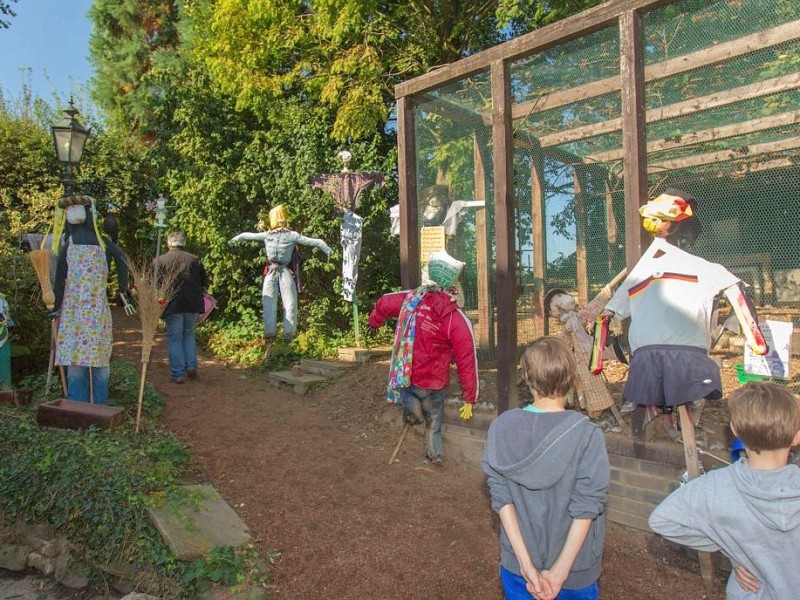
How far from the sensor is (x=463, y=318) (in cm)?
465

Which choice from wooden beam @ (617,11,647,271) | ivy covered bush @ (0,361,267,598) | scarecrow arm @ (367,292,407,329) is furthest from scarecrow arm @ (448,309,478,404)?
ivy covered bush @ (0,361,267,598)

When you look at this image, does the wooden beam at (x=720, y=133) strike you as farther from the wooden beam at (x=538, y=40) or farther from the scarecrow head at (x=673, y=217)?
the wooden beam at (x=538, y=40)

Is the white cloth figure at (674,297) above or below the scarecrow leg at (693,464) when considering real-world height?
above

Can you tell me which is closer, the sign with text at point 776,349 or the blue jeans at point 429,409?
the sign with text at point 776,349

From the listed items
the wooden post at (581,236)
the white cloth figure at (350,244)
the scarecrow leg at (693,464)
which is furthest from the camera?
the white cloth figure at (350,244)

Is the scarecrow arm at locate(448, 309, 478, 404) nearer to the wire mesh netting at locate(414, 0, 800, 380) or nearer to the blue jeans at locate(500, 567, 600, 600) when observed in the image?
the wire mesh netting at locate(414, 0, 800, 380)

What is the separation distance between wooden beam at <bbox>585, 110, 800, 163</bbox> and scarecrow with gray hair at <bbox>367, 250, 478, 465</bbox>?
60.8 inches

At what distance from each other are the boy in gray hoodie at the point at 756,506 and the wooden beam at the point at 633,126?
6.73 ft

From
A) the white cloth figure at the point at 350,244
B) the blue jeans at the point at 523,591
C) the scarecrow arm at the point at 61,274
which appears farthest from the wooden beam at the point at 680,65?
the white cloth figure at the point at 350,244

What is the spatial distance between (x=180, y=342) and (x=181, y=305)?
47cm

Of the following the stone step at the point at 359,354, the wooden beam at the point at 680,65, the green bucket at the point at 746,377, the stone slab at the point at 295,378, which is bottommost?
the stone slab at the point at 295,378

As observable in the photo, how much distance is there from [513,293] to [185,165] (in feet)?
25.9

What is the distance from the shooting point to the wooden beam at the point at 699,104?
135 inches

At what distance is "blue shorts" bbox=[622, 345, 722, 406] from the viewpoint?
329cm
